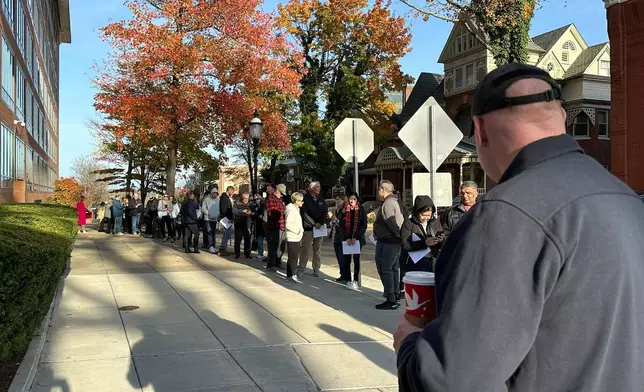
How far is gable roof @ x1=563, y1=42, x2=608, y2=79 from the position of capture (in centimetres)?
3162

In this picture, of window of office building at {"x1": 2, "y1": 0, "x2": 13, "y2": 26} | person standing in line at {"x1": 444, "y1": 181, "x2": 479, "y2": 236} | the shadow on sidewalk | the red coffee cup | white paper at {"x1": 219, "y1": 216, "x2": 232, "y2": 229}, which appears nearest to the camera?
the red coffee cup

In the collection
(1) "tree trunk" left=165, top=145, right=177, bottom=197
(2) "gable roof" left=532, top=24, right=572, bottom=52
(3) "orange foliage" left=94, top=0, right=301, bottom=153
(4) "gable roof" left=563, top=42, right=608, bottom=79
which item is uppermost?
(2) "gable roof" left=532, top=24, right=572, bottom=52

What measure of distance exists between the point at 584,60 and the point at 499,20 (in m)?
17.6

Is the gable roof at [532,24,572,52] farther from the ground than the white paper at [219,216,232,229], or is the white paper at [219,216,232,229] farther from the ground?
the gable roof at [532,24,572,52]

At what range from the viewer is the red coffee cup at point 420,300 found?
1.67 m

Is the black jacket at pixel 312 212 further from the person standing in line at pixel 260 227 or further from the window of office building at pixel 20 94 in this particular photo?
the window of office building at pixel 20 94

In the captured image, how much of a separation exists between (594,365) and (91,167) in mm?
68146

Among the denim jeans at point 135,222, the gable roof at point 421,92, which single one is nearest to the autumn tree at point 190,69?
the denim jeans at point 135,222

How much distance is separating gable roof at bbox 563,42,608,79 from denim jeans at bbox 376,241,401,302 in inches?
1106

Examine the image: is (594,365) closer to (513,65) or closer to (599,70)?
(513,65)

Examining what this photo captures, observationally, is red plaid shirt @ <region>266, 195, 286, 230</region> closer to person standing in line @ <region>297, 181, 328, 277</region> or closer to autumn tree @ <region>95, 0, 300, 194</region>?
person standing in line @ <region>297, 181, 328, 277</region>

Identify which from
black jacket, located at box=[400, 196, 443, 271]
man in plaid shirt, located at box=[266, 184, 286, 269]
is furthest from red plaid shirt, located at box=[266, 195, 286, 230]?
black jacket, located at box=[400, 196, 443, 271]

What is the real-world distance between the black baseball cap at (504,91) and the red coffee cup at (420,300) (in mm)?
551

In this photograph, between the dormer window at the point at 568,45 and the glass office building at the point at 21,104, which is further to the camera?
the dormer window at the point at 568,45
